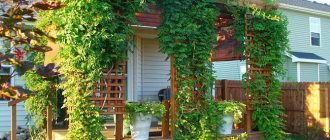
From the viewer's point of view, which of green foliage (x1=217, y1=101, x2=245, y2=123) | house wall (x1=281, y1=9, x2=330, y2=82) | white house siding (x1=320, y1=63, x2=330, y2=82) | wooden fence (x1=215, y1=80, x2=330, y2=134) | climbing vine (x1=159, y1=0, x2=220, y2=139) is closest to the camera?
climbing vine (x1=159, y1=0, x2=220, y2=139)

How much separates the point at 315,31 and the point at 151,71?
46.2 ft

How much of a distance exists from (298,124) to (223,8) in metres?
4.88

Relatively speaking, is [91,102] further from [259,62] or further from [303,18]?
[303,18]

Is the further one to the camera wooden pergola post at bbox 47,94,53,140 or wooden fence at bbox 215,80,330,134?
wooden fence at bbox 215,80,330,134

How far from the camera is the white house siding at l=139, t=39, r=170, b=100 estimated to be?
10.1m

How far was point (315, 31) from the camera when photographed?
21406mm

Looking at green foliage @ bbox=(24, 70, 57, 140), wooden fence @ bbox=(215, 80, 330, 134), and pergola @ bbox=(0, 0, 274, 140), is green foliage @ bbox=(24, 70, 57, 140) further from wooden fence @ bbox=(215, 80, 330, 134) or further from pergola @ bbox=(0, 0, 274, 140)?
wooden fence @ bbox=(215, 80, 330, 134)

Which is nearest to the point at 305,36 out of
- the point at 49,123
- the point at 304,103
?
the point at 304,103

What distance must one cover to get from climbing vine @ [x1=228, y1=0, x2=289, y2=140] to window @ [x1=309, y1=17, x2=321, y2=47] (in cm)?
1410

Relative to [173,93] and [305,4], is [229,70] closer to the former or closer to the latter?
[305,4]

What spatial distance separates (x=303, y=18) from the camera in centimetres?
2103

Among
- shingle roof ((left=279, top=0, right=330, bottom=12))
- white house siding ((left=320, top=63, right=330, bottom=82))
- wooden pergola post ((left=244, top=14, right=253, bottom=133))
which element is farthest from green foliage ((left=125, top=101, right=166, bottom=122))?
white house siding ((left=320, top=63, right=330, bottom=82))

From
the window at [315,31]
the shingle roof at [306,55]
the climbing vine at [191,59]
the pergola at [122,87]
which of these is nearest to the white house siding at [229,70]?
the shingle roof at [306,55]

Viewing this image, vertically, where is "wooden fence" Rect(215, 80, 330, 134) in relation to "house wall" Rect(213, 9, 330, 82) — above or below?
below
